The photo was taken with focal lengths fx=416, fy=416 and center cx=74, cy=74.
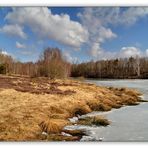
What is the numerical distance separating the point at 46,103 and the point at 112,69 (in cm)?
56

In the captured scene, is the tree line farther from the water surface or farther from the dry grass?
the dry grass

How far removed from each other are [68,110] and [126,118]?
1.42ft

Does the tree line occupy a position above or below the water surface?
above

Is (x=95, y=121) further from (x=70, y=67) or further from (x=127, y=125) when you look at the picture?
(x=70, y=67)

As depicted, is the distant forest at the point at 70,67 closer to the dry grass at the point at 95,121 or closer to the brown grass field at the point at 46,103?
the brown grass field at the point at 46,103

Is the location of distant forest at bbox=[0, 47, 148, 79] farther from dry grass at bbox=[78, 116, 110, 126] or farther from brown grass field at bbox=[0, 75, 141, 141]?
dry grass at bbox=[78, 116, 110, 126]

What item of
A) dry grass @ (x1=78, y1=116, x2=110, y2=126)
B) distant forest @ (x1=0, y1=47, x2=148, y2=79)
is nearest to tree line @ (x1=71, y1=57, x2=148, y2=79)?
distant forest @ (x1=0, y1=47, x2=148, y2=79)

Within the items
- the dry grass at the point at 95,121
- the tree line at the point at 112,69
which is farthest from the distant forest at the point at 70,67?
the dry grass at the point at 95,121

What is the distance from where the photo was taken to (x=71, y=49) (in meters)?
3.15

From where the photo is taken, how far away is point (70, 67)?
3150 millimetres

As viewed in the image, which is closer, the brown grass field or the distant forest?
the brown grass field

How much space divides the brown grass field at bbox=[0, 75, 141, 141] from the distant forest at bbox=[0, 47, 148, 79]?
6cm

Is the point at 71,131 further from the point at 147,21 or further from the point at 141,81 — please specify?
the point at 147,21

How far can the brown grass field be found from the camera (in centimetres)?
299
